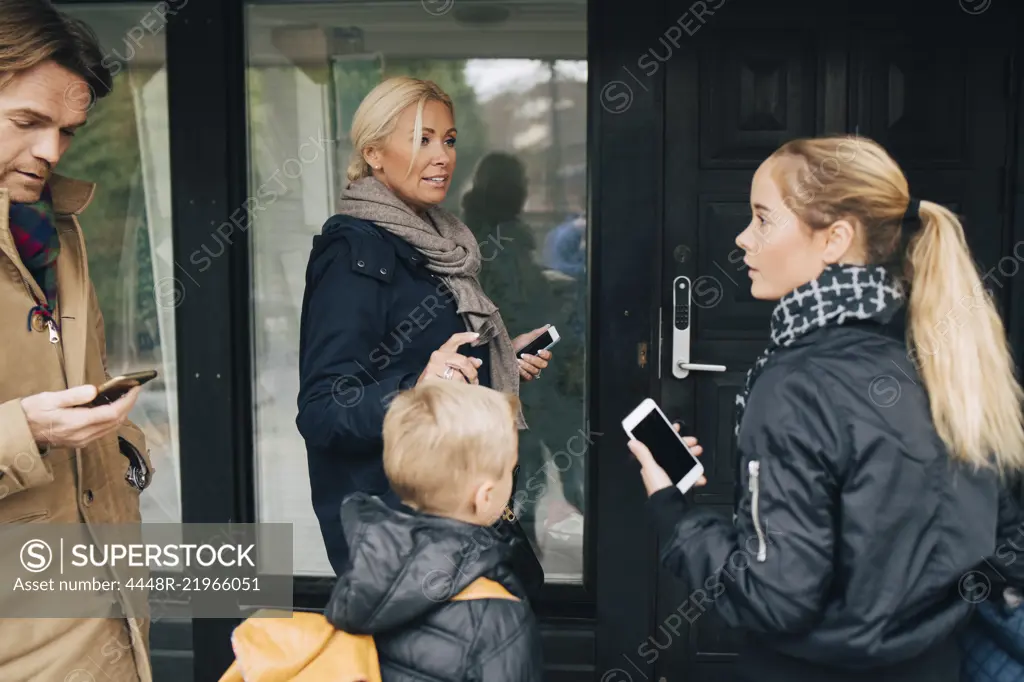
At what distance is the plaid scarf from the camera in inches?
73.0

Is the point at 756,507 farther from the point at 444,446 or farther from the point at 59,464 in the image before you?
the point at 59,464

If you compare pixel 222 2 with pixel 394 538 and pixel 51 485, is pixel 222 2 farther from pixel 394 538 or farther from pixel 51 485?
pixel 394 538

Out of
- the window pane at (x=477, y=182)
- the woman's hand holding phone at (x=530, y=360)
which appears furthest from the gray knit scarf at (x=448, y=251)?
the window pane at (x=477, y=182)

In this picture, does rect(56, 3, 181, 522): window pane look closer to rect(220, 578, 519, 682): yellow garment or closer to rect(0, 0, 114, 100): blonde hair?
rect(0, 0, 114, 100): blonde hair

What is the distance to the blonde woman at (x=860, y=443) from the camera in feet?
5.19

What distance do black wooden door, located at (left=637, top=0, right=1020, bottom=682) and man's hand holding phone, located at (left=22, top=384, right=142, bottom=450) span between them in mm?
2135

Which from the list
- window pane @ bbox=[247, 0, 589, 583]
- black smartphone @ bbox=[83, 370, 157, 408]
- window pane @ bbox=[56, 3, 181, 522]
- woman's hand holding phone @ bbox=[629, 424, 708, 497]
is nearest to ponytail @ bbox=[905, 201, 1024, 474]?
woman's hand holding phone @ bbox=[629, 424, 708, 497]

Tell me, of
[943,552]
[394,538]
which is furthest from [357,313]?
[943,552]

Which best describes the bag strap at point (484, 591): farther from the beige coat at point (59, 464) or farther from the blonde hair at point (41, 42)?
the blonde hair at point (41, 42)

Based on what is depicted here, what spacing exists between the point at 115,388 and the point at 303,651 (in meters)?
0.58

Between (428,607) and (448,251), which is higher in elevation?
(448,251)

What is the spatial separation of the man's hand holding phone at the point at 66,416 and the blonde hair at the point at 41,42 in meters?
0.58

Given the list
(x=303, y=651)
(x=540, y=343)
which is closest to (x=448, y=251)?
(x=540, y=343)

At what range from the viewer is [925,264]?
1.72m
